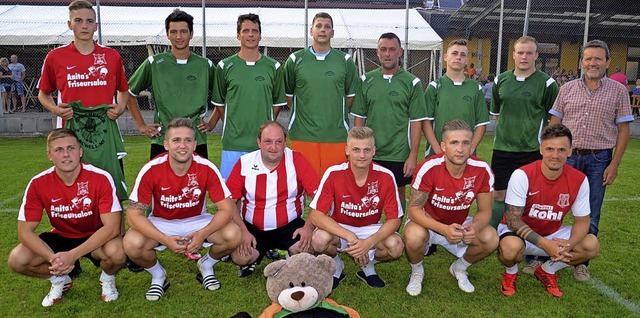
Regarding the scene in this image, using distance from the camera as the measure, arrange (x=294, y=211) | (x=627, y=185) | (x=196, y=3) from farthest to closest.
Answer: (x=196, y=3), (x=627, y=185), (x=294, y=211)

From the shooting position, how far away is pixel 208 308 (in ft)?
11.6

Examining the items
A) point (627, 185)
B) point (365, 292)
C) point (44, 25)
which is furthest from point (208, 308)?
point (44, 25)

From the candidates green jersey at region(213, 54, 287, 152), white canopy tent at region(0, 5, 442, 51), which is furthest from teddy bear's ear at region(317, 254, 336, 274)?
white canopy tent at region(0, 5, 442, 51)

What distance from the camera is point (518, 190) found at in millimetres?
3828

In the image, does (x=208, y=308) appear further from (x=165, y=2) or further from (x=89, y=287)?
(x=165, y=2)

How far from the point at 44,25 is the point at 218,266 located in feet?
43.9

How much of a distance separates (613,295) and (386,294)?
171cm

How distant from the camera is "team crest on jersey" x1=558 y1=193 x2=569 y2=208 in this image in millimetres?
3838

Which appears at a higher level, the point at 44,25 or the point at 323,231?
the point at 44,25

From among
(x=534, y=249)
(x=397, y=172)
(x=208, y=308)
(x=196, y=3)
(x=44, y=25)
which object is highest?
(x=196, y=3)

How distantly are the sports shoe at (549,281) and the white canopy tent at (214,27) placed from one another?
35.0 feet

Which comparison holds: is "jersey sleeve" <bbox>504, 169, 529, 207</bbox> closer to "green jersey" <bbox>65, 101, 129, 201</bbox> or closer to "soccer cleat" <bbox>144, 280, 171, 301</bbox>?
"soccer cleat" <bbox>144, 280, 171, 301</bbox>

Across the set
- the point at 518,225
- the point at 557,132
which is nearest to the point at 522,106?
the point at 557,132

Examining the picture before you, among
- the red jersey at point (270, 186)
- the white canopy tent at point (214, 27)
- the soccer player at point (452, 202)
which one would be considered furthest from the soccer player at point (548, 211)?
the white canopy tent at point (214, 27)
